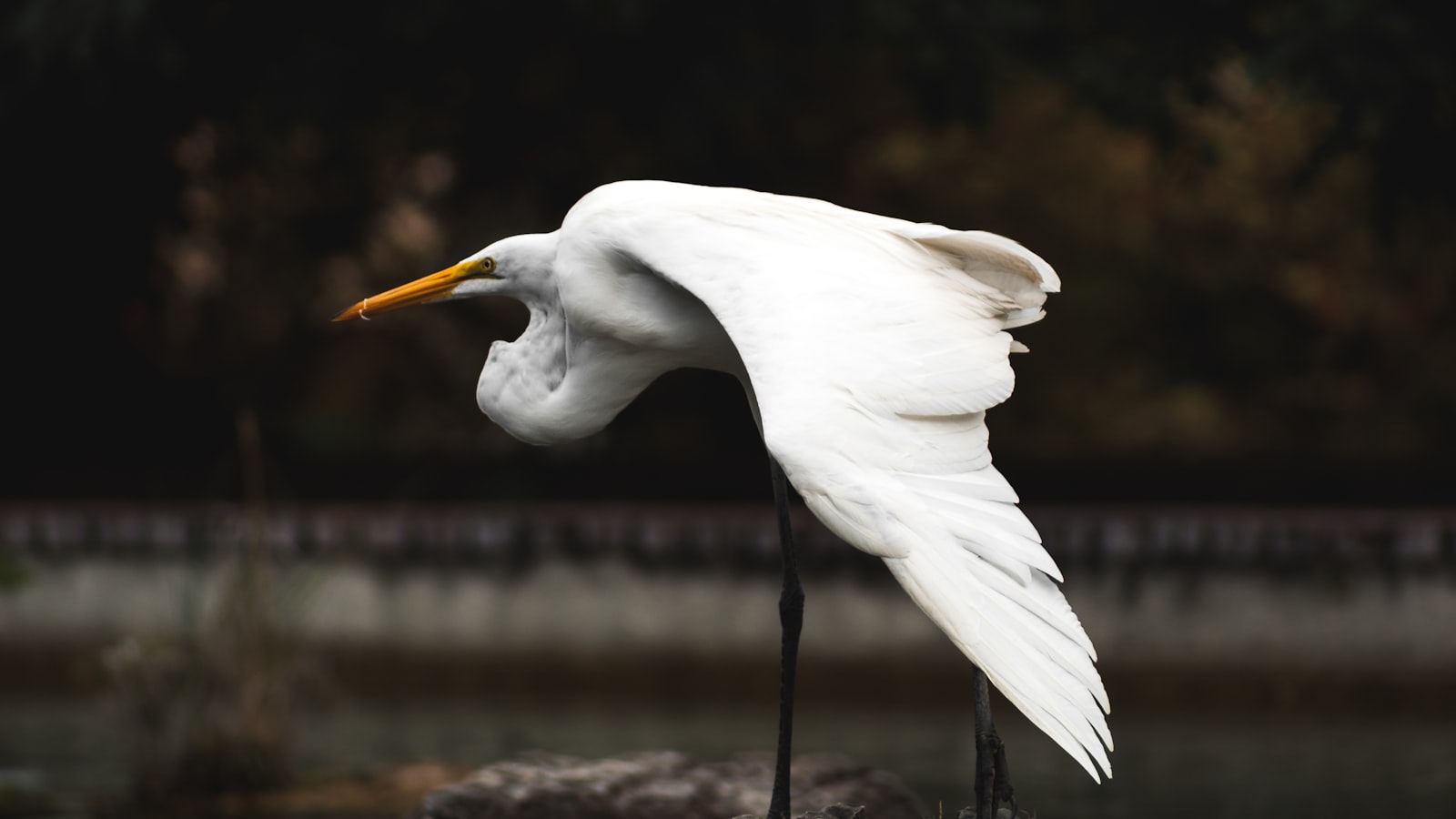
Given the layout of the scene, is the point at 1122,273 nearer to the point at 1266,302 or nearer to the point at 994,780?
the point at 1266,302

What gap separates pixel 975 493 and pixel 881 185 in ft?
53.8

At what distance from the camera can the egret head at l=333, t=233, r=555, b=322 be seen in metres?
5.38

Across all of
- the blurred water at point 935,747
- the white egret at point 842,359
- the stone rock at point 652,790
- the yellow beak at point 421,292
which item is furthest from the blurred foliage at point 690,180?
the white egret at point 842,359

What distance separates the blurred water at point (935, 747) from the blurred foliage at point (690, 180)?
3355 millimetres

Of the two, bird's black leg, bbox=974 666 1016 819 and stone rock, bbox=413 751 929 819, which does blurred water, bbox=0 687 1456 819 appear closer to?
stone rock, bbox=413 751 929 819

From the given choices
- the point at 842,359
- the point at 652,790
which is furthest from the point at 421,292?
the point at 652,790

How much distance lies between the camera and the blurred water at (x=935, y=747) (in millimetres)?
10375

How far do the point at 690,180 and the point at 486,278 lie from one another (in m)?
10.1

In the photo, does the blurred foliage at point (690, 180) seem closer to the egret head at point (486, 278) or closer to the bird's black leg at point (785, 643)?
the egret head at point (486, 278)

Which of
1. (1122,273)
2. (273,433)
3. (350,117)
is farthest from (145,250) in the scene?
(1122,273)

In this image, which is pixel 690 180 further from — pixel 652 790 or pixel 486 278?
pixel 486 278

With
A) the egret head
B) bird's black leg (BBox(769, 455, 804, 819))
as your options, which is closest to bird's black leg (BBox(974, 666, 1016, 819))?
bird's black leg (BBox(769, 455, 804, 819))

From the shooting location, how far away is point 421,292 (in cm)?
560

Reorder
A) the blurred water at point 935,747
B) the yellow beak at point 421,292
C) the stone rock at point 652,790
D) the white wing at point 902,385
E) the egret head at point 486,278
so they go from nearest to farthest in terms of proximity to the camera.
Result: the white wing at point 902,385 < the egret head at point 486,278 < the yellow beak at point 421,292 < the stone rock at point 652,790 < the blurred water at point 935,747
